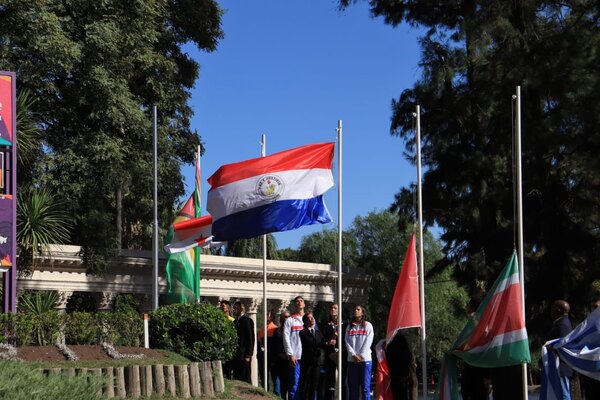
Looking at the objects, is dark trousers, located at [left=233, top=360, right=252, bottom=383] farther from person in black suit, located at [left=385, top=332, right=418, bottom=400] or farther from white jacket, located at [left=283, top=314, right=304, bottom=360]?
person in black suit, located at [left=385, top=332, right=418, bottom=400]

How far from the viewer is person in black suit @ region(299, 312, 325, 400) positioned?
17.6 meters

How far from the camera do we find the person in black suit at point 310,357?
57.8 ft

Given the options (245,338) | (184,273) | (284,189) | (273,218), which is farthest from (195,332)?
(184,273)

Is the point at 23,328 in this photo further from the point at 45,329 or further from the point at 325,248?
the point at 325,248

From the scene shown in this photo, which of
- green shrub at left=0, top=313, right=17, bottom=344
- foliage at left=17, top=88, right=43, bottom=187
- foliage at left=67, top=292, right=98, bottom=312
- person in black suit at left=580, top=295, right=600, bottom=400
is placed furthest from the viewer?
foliage at left=67, top=292, right=98, bottom=312

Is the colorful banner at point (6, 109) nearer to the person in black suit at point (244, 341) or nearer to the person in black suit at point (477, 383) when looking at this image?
the person in black suit at point (244, 341)

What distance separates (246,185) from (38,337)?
14.1 ft

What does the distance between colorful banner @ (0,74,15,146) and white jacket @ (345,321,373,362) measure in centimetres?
717

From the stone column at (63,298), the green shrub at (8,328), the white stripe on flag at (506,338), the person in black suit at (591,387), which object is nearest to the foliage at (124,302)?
the stone column at (63,298)

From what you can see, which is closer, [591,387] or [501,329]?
[501,329]

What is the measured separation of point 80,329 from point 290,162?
15.0 ft

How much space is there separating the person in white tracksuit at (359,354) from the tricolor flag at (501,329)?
3280 millimetres

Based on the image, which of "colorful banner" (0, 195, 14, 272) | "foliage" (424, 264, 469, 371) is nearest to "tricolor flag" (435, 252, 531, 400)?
→ "colorful banner" (0, 195, 14, 272)

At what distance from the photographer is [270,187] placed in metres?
15.6
